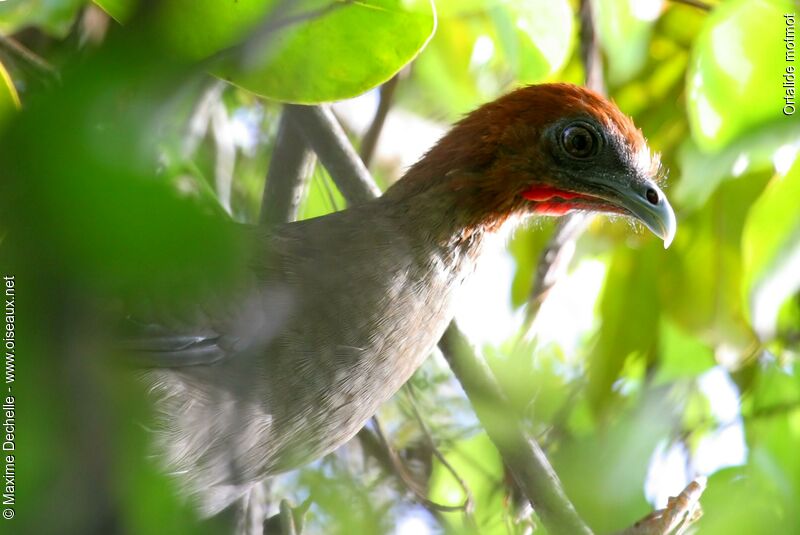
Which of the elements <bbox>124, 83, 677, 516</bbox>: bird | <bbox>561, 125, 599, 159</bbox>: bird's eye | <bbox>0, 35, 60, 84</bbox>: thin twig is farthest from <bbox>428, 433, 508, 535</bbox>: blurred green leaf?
<bbox>0, 35, 60, 84</bbox>: thin twig

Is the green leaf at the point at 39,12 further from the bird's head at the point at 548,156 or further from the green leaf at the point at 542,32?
the green leaf at the point at 542,32

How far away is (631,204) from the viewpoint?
243 cm

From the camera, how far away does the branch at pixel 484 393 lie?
2.17 metres

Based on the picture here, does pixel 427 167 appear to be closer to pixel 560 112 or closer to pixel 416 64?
pixel 560 112

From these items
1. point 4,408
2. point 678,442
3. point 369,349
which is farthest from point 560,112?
point 4,408

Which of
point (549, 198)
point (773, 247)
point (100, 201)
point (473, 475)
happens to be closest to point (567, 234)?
point (549, 198)

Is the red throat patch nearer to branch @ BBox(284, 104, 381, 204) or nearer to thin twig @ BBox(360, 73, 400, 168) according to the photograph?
branch @ BBox(284, 104, 381, 204)

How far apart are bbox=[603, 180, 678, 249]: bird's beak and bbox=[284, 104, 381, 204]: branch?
671 millimetres

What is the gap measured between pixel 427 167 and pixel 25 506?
5.56ft

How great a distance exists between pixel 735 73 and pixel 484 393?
1.20m

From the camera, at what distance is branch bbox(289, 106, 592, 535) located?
2.17 m

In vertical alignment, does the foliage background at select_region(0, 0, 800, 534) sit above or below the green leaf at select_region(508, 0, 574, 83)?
below

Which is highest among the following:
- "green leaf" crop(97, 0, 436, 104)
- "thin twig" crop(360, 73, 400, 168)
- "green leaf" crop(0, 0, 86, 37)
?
"green leaf" crop(0, 0, 86, 37)

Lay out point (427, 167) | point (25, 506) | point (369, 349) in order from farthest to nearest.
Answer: point (427, 167), point (369, 349), point (25, 506)
